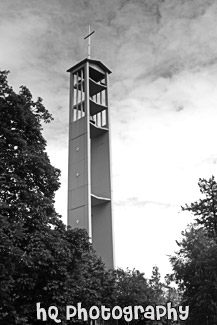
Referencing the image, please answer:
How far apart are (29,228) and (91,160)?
943 inches

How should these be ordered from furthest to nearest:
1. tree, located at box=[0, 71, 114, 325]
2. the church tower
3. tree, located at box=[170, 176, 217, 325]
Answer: the church tower, tree, located at box=[170, 176, 217, 325], tree, located at box=[0, 71, 114, 325]

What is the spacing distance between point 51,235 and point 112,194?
21.7m

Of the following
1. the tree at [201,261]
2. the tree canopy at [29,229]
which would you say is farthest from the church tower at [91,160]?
the tree canopy at [29,229]

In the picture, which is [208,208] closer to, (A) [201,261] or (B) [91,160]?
(A) [201,261]

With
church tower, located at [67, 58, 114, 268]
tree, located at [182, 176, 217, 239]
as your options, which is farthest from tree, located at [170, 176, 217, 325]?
church tower, located at [67, 58, 114, 268]

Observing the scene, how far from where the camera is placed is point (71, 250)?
13.7 metres

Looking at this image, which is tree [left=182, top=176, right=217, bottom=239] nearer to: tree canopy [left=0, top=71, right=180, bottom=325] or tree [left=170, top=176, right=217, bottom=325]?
tree [left=170, top=176, right=217, bottom=325]

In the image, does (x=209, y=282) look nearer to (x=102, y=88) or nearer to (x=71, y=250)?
(x=71, y=250)

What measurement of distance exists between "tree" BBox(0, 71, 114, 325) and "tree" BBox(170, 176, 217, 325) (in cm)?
917

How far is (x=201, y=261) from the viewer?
839 inches

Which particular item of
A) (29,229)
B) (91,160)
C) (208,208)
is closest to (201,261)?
(208,208)

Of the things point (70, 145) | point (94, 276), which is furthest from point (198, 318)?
point (70, 145)

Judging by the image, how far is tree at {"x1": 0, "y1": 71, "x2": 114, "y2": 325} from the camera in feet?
37.1

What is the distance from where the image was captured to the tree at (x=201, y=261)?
A: 20.8 m
